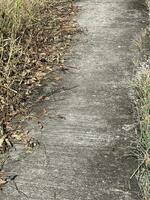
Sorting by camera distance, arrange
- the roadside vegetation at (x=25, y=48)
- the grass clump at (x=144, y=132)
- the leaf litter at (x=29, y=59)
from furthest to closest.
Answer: the roadside vegetation at (x=25, y=48)
the leaf litter at (x=29, y=59)
the grass clump at (x=144, y=132)

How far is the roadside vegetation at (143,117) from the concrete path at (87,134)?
8 cm

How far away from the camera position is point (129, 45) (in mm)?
5738

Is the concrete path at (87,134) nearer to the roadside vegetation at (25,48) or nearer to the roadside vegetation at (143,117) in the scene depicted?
the roadside vegetation at (143,117)

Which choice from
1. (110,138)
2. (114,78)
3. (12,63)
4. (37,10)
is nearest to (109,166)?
(110,138)

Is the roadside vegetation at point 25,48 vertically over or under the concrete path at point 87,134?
over

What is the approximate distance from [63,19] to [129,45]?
1.24 m

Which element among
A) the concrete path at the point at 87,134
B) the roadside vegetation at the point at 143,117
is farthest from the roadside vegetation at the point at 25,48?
the roadside vegetation at the point at 143,117

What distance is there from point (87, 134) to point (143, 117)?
49 cm

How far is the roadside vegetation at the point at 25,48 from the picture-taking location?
14.4ft

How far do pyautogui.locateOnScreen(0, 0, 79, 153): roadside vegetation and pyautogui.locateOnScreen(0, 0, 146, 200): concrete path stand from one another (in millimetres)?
186

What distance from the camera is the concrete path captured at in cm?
340

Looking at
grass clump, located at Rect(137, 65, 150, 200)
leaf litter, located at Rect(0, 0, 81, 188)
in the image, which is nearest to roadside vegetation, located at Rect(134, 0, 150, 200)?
grass clump, located at Rect(137, 65, 150, 200)

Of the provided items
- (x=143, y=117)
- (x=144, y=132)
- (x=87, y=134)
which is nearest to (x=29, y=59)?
(x=87, y=134)

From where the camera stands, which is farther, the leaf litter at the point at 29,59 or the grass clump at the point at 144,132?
the leaf litter at the point at 29,59
